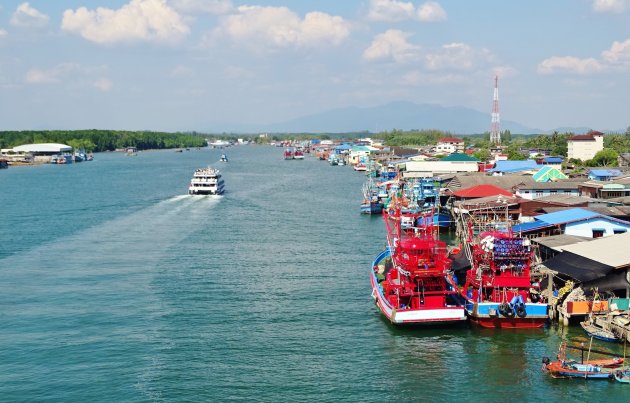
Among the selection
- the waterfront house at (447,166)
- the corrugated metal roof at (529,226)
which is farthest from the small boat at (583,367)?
the waterfront house at (447,166)

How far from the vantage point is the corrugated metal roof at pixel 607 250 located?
23.7 metres

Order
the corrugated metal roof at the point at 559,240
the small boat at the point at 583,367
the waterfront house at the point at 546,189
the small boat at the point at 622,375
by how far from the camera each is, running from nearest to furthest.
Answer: the small boat at the point at 622,375
the small boat at the point at 583,367
the corrugated metal roof at the point at 559,240
the waterfront house at the point at 546,189

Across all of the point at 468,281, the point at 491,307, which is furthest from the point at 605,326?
the point at 468,281

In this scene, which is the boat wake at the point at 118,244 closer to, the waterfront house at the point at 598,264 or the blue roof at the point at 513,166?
the waterfront house at the point at 598,264

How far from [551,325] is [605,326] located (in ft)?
7.11

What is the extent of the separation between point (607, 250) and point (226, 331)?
14534mm

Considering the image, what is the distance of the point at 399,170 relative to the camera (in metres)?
79.1

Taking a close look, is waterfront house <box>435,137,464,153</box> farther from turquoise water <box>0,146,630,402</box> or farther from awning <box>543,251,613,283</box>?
awning <box>543,251,613,283</box>

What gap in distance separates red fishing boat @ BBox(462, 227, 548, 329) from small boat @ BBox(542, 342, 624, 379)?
3.41 meters

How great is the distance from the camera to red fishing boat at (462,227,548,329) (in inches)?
902

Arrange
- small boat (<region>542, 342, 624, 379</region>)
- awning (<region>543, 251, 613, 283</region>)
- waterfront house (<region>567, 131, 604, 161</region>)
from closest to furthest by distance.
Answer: small boat (<region>542, 342, 624, 379</region>)
awning (<region>543, 251, 613, 283</region>)
waterfront house (<region>567, 131, 604, 161</region>)

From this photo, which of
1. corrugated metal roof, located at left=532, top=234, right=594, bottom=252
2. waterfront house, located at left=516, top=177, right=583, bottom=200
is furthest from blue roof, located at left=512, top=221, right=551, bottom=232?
waterfront house, located at left=516, top=177, right=583, bottom=200

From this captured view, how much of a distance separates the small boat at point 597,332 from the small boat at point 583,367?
1603 millimetres

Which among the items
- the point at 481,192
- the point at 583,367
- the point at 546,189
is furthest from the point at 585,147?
the point at 583,367
